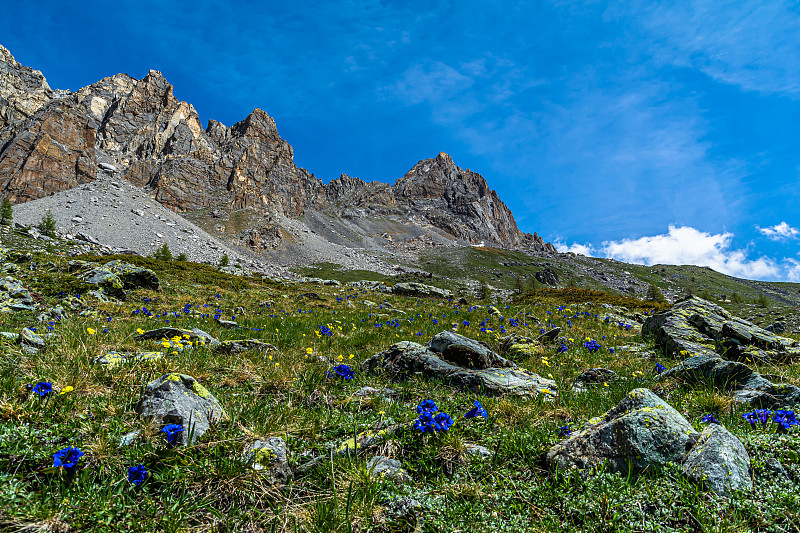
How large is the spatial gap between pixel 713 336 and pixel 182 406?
13.0 metres

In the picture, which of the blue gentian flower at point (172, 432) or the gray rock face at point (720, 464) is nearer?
the gray rock face at point (720, 464)

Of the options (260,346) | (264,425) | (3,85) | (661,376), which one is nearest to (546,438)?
(264,425)

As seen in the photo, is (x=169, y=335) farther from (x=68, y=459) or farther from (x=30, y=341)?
(x=68, y=459)

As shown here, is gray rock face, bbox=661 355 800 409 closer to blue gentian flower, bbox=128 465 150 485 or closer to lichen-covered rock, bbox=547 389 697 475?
lichen-covered rock, bbox=547 389 697 475

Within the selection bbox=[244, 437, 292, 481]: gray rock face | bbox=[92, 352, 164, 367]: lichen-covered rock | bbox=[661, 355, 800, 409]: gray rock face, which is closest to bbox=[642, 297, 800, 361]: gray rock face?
bbox=[661, 355, 800, 409]: gray rock face

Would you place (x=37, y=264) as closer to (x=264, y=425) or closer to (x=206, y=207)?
(x=264, y=425)

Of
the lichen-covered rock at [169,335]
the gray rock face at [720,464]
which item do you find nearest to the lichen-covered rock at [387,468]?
the gray rock face at [720,464]

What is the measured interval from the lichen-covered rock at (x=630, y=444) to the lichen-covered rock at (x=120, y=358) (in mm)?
5674

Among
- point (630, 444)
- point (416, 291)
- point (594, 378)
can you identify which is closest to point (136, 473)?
point (630, 444)

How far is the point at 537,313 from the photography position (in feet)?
53.5

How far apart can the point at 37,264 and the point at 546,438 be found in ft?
88.5

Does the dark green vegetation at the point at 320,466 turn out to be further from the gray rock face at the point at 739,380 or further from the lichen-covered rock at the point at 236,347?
the lichen-covered rock at the point at 236,347

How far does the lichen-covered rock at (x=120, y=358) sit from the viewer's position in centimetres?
477

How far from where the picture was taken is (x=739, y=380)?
511 centimetres
